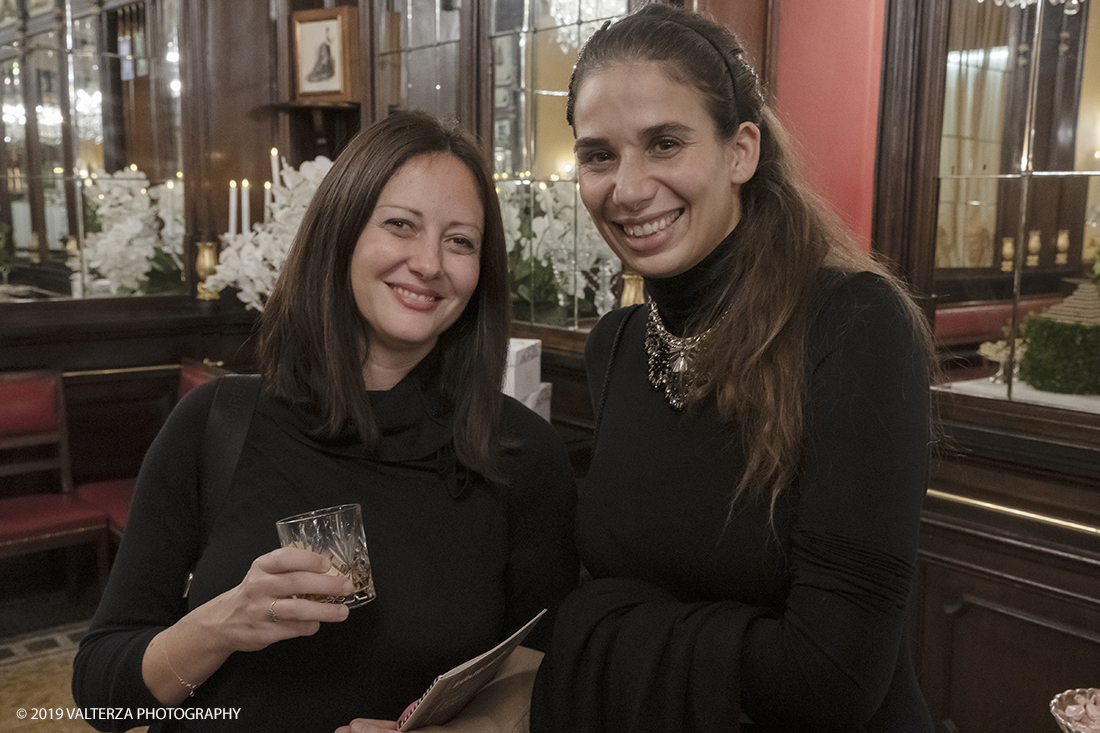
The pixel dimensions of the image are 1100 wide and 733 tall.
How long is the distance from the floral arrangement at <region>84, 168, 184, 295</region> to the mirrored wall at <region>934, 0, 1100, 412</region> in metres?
3.50

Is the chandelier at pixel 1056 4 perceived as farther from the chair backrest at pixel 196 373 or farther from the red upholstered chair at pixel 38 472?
the red upholstered chair at pixel 38 472

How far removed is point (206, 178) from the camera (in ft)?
14.3

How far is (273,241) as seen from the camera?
315cm

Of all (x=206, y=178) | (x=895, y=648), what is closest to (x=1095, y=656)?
(x=895, y=648)

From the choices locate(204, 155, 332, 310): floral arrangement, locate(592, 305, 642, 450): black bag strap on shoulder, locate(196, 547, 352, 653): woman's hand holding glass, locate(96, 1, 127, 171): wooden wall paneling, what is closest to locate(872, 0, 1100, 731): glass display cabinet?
locate(592, 305, 642, 450): black bag strap on shoulder

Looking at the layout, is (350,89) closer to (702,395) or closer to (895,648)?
(702,395)

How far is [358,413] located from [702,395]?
563 millimetres

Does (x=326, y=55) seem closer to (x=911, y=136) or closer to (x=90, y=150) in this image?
(x=90, y=150)

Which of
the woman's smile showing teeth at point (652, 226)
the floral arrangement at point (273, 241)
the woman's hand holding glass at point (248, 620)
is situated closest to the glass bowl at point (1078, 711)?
the woman's smile showing teeth at point (652, 226)

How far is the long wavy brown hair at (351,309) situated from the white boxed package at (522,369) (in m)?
0.85

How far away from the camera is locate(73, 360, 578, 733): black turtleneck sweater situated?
131 centimetres

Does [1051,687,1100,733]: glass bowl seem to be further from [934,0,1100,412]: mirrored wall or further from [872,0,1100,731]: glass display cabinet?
[934,0,1100,412]: mirrored wall

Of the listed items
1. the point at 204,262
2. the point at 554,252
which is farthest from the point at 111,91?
the point at 554,252

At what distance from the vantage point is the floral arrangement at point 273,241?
3143 millimetres
